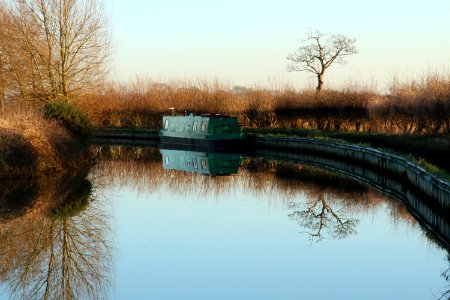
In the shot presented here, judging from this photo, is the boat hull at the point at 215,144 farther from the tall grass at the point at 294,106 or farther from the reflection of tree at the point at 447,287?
the reflection of tree at the point at 447,287

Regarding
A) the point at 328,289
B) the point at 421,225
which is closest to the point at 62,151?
the point at 421,225

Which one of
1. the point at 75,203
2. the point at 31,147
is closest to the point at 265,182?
the point at 75,203

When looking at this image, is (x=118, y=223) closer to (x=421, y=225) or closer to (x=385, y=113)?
(x=421, y=225)

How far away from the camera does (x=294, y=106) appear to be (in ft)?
122

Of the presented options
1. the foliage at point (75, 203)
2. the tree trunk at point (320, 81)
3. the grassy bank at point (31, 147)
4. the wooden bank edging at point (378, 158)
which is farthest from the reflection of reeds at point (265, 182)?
the tree trunk at point (320, 81)

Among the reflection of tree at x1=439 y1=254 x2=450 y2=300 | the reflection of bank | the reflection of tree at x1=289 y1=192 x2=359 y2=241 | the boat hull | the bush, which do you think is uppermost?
the bush

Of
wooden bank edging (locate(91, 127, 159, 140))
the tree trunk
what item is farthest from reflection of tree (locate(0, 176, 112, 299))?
the tree trunk

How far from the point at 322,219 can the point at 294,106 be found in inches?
920

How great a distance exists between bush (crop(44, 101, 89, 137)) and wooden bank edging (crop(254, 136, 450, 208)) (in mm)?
9390

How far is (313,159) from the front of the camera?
88.4 ft

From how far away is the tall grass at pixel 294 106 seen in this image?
1060 inches

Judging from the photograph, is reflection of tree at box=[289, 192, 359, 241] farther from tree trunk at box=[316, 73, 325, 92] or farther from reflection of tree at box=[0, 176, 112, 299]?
tree trunk at box=[316, 73, 325, 92]

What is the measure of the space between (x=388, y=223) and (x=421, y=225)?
710 mm

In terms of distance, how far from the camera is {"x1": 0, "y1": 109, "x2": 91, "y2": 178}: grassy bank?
18.8 m
